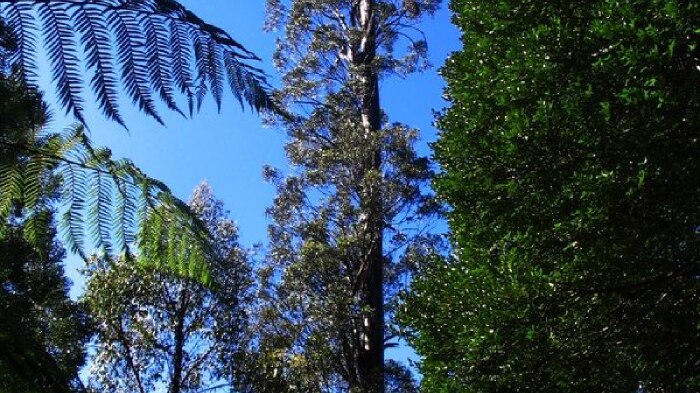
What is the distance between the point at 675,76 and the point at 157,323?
1139cm

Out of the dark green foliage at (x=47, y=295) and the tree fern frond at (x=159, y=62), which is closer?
the tree fern frond at (x=159, y=62)

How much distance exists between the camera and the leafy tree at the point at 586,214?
482 centimetres

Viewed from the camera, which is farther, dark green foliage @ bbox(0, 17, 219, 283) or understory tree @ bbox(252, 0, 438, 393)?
understory tree @ bbox(252, 0, 438, 393)

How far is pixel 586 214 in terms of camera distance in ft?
16.5

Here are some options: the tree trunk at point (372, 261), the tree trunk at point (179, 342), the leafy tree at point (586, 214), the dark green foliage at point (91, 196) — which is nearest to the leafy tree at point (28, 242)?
the dark green foliage at point (91, 196)

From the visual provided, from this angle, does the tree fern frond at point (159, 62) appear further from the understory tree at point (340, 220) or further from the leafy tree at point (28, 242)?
the understory tree at point (340, 220)

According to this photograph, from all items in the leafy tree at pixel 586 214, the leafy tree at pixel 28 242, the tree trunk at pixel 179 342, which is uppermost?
the tree trunk at pixel 179 342

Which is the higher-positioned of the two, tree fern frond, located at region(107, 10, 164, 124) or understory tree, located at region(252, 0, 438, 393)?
understory tree, located at region(252, 0, 438, 393)

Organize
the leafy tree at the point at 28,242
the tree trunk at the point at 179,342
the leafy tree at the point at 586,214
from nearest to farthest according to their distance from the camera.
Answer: the leafy tree at the point at 28,242
the leafy tree at the point at 586,214
the tree trunk at the point at 179,342

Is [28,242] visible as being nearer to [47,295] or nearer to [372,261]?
[372,261]

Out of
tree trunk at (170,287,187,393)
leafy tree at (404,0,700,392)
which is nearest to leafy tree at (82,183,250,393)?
tree trunk at (170,287,187,393)

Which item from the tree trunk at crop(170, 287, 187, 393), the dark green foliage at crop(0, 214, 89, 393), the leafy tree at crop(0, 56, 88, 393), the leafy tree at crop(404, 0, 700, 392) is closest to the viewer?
the leafy tree at crop(0, 56, 88, 393)

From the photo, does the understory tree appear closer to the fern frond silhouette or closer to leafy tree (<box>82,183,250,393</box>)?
leafy tree (<box>82,183,250,393</box>)

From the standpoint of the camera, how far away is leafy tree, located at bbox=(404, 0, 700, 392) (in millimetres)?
4816
